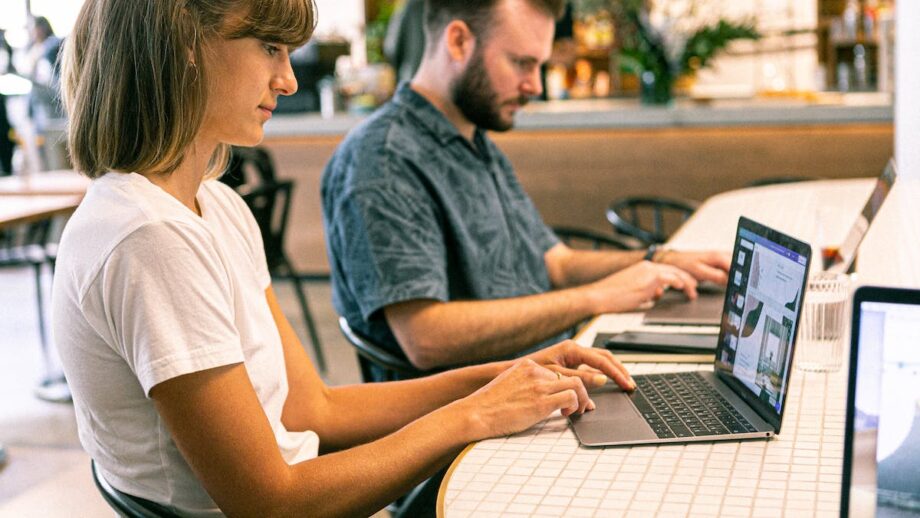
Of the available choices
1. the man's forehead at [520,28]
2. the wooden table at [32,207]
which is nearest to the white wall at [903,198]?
the man's forehead at [520,28]

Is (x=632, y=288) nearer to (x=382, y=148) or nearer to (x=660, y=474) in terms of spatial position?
(x=382, y=148)

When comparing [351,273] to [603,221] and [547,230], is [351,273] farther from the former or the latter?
[603,221]

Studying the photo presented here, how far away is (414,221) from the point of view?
1.94 metres

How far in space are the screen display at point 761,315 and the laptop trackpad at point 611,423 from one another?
0.15 meters

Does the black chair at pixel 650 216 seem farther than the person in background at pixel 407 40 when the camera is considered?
No

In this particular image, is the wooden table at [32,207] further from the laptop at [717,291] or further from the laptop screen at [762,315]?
the laptop screen at [762,315]

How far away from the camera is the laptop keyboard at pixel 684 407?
49.4 inches

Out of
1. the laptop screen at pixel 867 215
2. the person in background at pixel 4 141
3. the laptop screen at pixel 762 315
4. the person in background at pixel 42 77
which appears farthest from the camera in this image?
the person in background at pixel 4 141

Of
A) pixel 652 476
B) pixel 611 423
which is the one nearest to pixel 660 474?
pixel 652 476

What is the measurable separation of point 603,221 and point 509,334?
337 centimetres

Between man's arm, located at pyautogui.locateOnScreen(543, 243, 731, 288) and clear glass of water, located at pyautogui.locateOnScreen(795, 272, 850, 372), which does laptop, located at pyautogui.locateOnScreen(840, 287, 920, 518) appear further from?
man's arm, located at pyautogui.locateOnScreen(543, 243, 731, 288)

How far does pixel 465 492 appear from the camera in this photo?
3.63ft

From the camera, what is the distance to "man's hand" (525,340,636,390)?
4.63ft

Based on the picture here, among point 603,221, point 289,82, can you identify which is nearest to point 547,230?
point 289,82
